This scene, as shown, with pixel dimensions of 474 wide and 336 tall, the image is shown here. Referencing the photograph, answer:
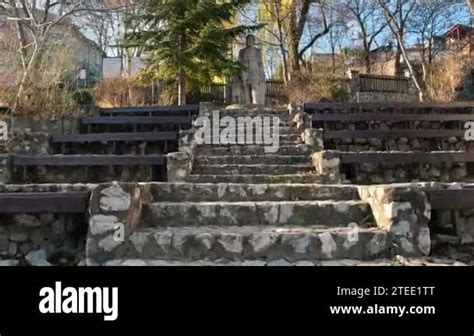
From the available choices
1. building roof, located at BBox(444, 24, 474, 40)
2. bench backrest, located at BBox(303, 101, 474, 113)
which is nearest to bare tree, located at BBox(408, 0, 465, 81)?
building roof, located at BBox(444, 24, 474, 40)

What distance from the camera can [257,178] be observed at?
654 cm

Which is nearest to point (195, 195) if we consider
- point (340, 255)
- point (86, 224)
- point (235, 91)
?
point (86, 224)

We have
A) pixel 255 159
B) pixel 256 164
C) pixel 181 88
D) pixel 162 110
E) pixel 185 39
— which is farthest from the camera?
pixel 185 39

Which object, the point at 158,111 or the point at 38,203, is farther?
the point at 158,111

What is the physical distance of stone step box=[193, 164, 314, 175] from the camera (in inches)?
278

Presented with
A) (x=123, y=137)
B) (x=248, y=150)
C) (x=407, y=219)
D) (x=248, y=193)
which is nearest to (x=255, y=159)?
(x=248, y=150)

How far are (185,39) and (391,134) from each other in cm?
762

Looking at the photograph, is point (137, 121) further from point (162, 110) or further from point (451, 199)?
point (451, 199)

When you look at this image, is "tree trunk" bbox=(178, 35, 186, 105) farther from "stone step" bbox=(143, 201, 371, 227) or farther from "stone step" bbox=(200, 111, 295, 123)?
"stone step" bbox=(143, 201, 371, 227)

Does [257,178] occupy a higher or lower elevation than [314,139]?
lower
